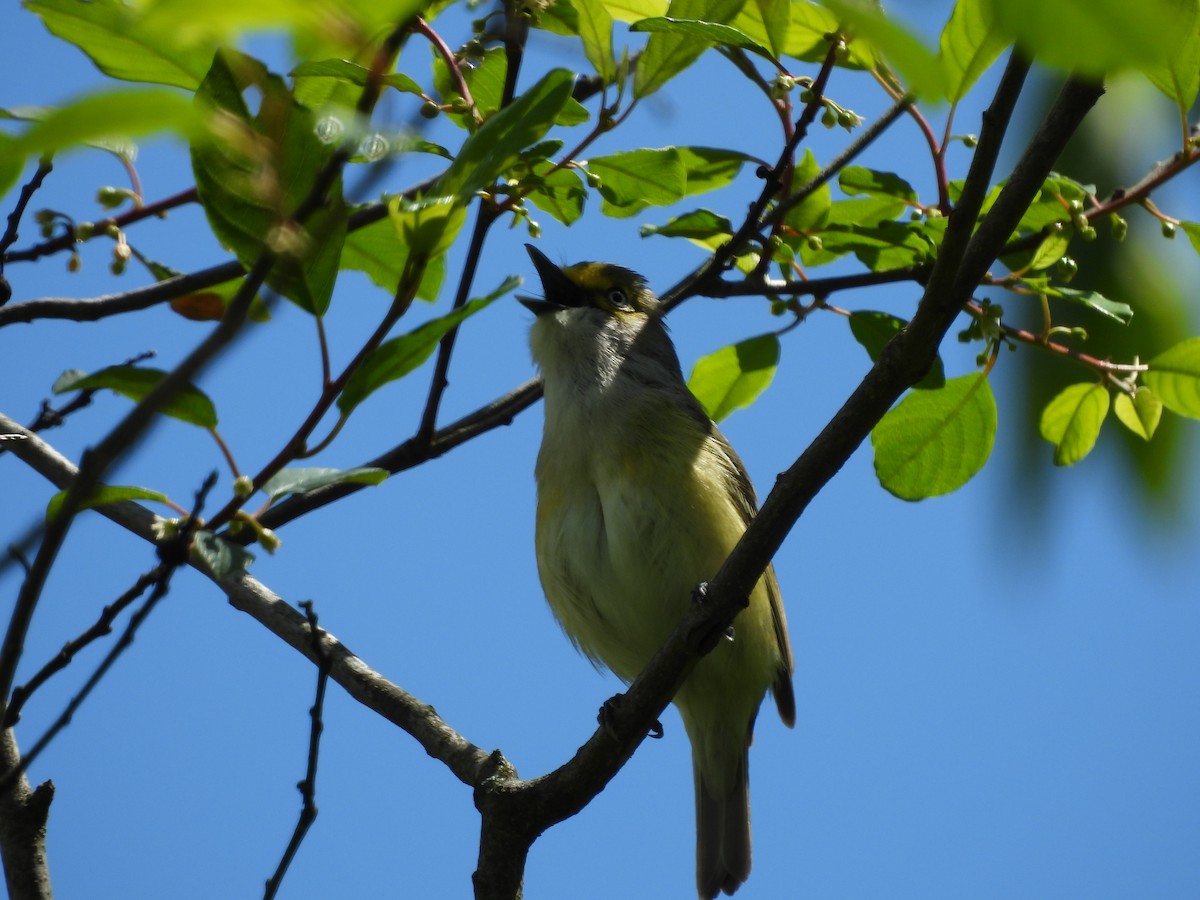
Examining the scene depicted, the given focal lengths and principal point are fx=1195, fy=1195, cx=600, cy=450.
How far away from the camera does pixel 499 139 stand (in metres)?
2.04

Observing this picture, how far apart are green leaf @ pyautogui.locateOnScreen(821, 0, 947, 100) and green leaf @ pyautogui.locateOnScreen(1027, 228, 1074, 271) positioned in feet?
8.24

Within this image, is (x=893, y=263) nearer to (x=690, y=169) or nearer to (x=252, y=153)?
(x=690, y=169)

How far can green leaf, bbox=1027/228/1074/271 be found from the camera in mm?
3238

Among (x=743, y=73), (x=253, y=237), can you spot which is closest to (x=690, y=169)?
(x=743, y=73)

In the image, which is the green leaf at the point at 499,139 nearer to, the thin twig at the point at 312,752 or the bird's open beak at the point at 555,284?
the thin twig at the point at 312,752

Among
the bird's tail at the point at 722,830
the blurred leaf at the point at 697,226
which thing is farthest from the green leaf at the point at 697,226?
the bird's tail at the point at 722,830

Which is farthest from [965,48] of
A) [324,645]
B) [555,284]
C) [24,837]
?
[555,284]

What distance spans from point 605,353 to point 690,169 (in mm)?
2001

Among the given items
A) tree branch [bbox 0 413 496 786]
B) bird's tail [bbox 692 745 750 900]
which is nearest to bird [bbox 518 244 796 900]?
bird's tail [bbox 692 745 750 900]

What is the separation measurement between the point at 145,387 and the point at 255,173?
2.36ft

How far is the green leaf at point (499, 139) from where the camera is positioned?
195 centimetres

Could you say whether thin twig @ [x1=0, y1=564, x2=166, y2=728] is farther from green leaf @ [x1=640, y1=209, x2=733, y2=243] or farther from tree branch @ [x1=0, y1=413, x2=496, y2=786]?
green leaf @ [x1=640, y1=209, x2=733, y2=243]

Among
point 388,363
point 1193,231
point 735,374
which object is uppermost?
point 735,374

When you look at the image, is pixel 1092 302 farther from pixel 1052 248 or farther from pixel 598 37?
pixel 598 37
